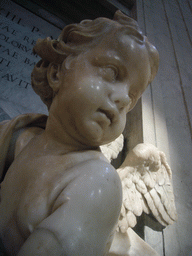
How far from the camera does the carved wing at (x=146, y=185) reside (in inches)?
38.0

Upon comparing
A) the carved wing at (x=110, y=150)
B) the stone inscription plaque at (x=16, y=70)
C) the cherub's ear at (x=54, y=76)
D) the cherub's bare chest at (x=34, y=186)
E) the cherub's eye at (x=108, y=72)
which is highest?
the cherub's eye at (x=108, y=72)

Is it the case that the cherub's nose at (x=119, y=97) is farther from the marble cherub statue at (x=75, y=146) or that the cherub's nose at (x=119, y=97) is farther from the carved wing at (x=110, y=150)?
the carved wing at (x=110, y=150)

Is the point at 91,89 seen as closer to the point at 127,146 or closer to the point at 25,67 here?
the point at 127,146

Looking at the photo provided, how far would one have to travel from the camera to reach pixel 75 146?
2.06 feet

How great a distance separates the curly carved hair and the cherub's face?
0.17 ft

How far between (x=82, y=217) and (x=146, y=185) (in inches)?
28.9

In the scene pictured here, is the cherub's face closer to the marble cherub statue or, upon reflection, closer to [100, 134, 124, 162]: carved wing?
the marble cherub statue

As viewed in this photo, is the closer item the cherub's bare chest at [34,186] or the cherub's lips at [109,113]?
the cherub's bare chest at [34,186]

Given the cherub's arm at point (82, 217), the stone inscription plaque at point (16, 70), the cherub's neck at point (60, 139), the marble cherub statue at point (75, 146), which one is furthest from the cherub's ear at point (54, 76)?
the stone inscription plaque at point (16, 70)

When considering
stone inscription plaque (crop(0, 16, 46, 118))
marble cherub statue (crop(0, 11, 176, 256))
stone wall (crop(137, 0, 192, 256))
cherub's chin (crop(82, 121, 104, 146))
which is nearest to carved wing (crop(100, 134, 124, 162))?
stone wall (crop(137, 0, 192, 256))

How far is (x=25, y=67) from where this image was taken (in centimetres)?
165

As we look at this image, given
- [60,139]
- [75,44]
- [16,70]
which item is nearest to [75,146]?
[60,139]

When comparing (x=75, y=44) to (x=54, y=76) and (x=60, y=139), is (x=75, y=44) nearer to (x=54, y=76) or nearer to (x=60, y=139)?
(x=54, y=76)

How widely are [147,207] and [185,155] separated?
2.29 ft
